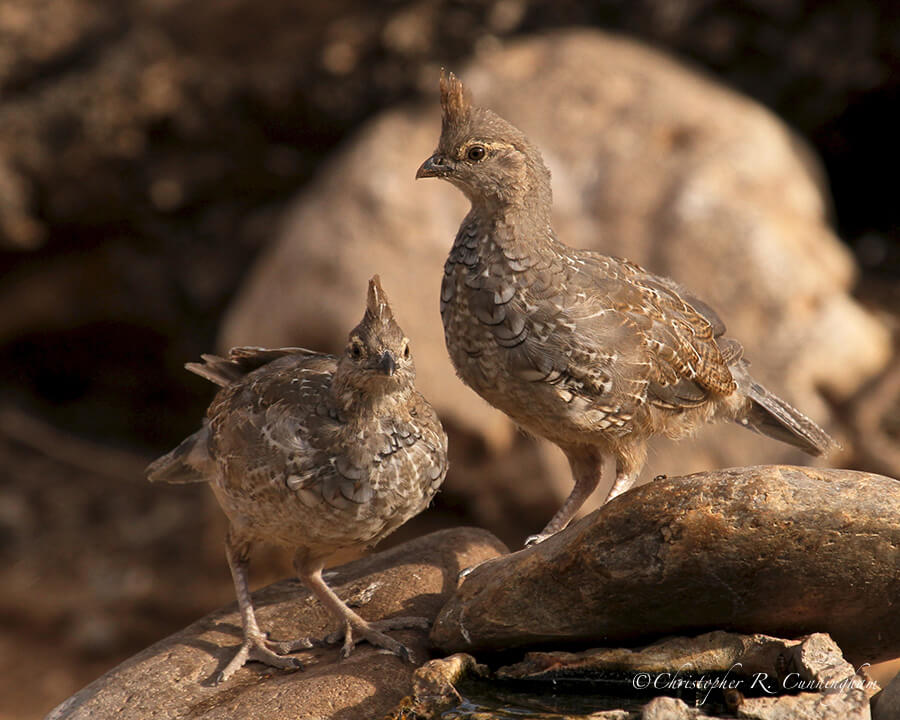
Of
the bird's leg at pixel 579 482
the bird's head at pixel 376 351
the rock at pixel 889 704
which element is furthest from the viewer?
the bird's leg at pixel 579 482

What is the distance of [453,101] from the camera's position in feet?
18.7

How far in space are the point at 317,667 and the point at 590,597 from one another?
4.61ft

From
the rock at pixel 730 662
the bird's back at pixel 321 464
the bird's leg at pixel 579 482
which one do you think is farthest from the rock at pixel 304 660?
the rock at pixel 730 662

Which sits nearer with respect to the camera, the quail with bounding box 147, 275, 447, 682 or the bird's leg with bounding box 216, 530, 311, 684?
the quail with bounding box 147, 275, 447, 682

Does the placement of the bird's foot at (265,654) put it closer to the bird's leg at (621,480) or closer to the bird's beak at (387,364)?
the bird's beak at (387,364)

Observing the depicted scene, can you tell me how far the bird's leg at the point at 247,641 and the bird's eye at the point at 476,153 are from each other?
2237 mm

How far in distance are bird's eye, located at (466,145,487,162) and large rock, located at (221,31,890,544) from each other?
4164mm

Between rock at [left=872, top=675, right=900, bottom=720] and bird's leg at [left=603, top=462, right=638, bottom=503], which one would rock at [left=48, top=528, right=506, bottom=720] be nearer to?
bird's leg at [left=603, top=462, right=638, bottom=503]

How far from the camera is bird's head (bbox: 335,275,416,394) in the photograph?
16.6ft

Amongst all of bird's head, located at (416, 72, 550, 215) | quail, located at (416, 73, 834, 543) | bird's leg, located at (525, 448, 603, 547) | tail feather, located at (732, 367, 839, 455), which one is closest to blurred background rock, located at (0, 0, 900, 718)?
tail feather, located at (732, 367, 839, 455)

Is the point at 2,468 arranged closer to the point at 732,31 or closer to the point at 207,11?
the point at 207,11

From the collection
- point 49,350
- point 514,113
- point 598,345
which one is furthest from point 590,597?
point 49,350

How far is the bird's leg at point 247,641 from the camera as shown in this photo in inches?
217

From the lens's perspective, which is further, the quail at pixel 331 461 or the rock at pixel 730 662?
the quail at pixel 331 461
